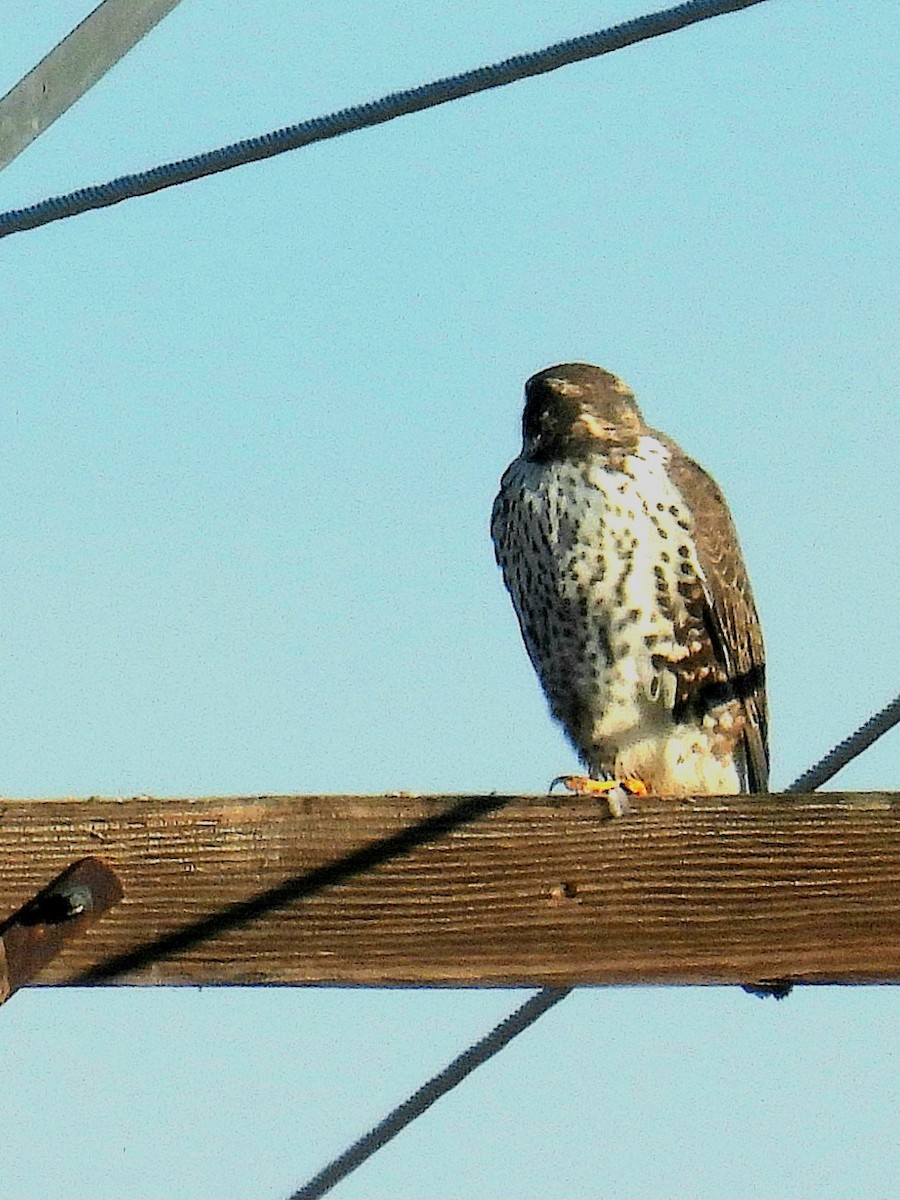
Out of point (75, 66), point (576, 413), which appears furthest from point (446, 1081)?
point (576, 413)

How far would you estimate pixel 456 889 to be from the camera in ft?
6.87

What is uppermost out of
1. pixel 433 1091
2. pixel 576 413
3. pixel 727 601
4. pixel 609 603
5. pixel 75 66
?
pixel 576 413

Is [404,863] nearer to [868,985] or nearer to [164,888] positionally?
[164,888]

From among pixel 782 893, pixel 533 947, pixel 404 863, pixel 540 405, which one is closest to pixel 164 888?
pixel 404 863

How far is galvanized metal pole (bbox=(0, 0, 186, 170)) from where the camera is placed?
2191 mm

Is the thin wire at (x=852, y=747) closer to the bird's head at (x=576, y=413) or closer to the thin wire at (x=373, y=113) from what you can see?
the thin wire at (x=373, y=113)

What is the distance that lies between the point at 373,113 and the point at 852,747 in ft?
3.75

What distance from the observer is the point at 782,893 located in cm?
208

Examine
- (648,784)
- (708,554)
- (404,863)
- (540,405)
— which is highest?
(540,405)

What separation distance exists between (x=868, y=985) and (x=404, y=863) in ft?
1.74

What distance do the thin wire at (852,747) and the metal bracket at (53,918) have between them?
1.04 m

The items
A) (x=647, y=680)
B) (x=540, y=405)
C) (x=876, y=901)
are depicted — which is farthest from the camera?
(x=540, y=405)

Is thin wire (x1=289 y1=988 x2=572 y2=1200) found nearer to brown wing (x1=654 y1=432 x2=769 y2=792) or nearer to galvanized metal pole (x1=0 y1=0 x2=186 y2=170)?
galvanized metal pole (x1=0 y1=0 x2=186 y2=170)

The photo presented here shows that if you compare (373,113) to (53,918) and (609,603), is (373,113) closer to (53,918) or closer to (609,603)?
(53,918)
